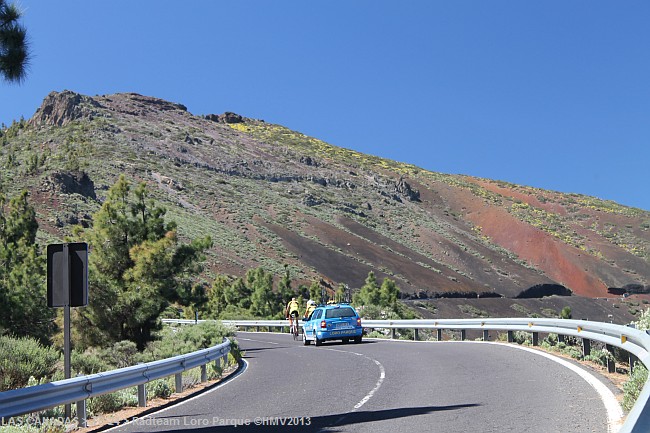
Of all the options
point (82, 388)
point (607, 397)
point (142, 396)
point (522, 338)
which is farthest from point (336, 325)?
point (82, 388)

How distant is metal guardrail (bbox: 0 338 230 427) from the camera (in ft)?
25.0

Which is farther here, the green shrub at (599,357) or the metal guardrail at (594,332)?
the green shrub at (599,357)

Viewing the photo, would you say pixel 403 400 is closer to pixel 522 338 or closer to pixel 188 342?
pixel 188 342

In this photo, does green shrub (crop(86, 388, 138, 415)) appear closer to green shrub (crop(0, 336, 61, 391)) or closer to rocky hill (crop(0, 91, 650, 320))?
green shrub (crop(0, 336, 61, 391))

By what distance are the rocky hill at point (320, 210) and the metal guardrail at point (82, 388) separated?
59.2m

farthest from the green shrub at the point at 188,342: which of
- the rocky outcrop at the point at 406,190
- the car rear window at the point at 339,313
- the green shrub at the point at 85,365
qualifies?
the rocky outcrop at the point at 406,190

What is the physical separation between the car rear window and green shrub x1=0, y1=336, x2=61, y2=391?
479 inches

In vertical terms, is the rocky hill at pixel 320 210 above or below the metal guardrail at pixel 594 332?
above

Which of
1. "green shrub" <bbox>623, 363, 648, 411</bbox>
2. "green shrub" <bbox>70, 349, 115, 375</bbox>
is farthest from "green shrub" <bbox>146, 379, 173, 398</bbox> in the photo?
"green shrub" <bbox>623, 363, 648, 411</bbox>

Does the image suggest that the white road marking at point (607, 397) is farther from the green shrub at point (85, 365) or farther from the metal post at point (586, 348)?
the green shrub at point (85, 365)

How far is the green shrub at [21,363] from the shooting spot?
41.5 feet

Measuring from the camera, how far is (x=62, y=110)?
13888 cm

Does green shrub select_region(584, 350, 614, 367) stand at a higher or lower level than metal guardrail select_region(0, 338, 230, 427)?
lower

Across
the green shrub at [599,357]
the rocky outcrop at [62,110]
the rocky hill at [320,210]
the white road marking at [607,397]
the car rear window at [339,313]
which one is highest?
the rocky outcrop at [62,110]
